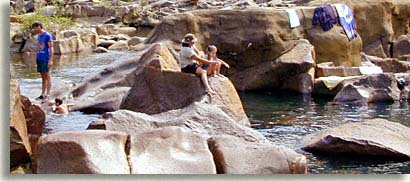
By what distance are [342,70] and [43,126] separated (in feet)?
22.3

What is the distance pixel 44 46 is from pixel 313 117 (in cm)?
321

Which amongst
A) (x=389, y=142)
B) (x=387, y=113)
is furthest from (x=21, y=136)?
(x=387, y=113)

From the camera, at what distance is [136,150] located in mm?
4305

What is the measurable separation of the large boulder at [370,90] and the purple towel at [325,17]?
7.57 ft

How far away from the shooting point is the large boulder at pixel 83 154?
13.7 feet

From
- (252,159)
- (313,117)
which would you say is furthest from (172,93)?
(252,159)

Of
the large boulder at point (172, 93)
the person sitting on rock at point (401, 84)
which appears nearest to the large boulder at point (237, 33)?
the person sitting on rock at point (401, 84)

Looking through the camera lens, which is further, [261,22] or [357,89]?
[261,22]

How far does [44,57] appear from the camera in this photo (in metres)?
8.08

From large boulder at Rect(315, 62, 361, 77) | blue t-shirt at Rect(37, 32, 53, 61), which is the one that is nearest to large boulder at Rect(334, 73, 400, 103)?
large boulder at Rect(315, 62, 361, 77)

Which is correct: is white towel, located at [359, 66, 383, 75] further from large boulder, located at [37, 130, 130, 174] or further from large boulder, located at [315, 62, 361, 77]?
large boulder, located at [37, 130, 130, 174]

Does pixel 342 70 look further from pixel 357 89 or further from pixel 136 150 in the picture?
pixel 136 150

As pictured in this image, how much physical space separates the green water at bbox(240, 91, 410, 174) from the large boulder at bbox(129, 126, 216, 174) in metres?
1.26

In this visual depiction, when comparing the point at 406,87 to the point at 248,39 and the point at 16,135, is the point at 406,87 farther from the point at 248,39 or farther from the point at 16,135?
the point at 16,135
